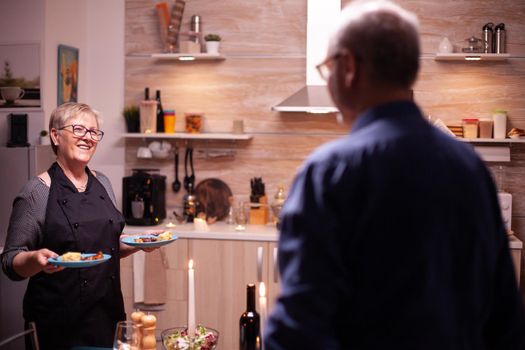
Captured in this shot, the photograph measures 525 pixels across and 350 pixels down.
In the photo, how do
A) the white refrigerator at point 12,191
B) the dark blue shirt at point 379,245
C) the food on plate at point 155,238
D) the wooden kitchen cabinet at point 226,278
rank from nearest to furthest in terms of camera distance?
the dark blue shirt at point 379,245 → the food on plate at point 155,238 → the white refrigerator at point 12,191 → the wooden kitchen cabinet at point 226,278

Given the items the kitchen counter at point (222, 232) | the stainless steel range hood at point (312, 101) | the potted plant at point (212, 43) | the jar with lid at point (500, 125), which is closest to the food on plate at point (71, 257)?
the stainless steel range hood at point (312, 101)

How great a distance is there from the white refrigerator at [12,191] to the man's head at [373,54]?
10.1ft

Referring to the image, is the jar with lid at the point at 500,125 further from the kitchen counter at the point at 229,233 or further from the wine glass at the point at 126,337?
the wine glass at the point at 126,337

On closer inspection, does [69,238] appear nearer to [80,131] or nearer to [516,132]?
[80,131]

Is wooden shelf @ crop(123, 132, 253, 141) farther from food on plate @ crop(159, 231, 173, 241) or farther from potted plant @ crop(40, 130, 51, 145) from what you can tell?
food on plate @ crop(159, 231, 173, 241)

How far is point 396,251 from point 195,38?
12.1 feet

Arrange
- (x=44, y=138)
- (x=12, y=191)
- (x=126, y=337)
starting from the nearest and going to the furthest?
(x=126, y=337) → (x=12, y=191) → (x=44, y=138)

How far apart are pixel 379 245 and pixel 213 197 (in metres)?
3.60

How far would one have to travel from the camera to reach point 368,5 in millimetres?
1226

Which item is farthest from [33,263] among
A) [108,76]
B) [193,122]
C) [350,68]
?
[108,76]

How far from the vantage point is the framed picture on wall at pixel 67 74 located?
14.4ft

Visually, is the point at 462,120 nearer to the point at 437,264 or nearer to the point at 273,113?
the point at 273,113

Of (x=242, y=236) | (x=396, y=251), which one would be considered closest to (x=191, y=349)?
(x=396, y=251)

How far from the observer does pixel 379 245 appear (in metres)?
1.17
